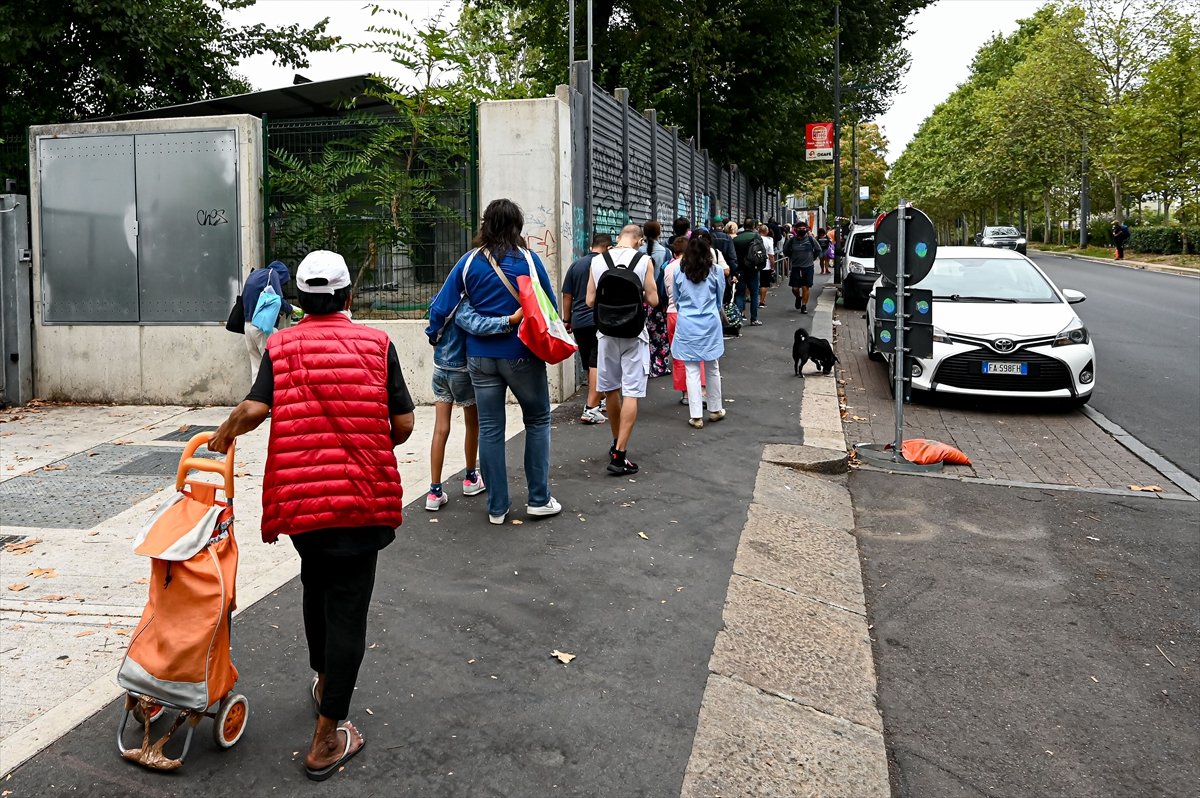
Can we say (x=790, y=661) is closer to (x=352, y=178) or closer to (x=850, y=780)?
(x=850, y=780)

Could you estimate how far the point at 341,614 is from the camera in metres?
3.44

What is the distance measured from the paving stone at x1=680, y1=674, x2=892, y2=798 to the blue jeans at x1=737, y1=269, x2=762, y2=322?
1297 centimetres

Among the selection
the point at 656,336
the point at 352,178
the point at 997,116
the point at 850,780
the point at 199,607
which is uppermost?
the point at 997,116

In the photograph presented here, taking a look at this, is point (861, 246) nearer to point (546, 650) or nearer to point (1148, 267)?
point (546, 650)

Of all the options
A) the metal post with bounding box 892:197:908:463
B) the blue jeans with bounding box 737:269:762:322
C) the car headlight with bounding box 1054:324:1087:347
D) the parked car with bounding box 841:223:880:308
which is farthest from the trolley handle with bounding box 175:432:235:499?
the parked car with bounding box 841:223:880:308

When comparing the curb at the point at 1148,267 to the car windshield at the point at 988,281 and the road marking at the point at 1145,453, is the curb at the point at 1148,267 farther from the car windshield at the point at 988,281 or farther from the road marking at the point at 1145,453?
the road marking at the point at 1145,453

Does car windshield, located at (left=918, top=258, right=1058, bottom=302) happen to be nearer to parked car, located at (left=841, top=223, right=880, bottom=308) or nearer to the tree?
parked car, located at (left=841, top=223, right=880, bottom=308)

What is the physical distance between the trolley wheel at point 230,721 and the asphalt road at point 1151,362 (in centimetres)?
808

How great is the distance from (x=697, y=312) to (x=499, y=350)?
140 inches

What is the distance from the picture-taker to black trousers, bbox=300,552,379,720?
3.40 metres

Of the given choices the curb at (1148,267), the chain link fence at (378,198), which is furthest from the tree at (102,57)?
the curb at (1148,267)

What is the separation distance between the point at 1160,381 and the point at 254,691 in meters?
12.2

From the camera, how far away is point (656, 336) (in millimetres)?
10102

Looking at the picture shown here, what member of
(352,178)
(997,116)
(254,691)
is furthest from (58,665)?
(997,116)
